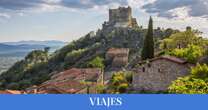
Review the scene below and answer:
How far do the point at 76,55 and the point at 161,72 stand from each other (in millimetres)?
78002

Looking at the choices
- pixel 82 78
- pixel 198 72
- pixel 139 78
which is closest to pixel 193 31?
pixel 82 78

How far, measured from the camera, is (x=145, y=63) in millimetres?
41312

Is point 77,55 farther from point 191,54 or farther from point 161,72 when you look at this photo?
point 161,72

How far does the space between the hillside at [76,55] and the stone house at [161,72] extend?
199 ft

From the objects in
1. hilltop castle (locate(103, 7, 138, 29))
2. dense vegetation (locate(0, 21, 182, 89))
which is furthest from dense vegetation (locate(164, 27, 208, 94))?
hilltop castle (locate(103, 7, 138, 29))

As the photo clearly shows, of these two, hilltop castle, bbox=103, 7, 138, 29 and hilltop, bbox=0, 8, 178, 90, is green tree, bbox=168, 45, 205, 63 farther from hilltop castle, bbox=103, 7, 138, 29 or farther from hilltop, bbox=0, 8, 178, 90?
hilltop castle, bbox=103, 7, 138, 29

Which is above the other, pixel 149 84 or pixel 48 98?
pixel 48 98

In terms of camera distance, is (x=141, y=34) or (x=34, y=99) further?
(x=141, y=34)

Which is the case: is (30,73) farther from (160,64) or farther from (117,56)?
(160,64)

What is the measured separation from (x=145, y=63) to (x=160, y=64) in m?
1.54

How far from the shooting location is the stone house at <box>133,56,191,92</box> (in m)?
39.9

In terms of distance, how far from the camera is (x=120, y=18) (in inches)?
5827

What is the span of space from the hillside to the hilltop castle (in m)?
6.39

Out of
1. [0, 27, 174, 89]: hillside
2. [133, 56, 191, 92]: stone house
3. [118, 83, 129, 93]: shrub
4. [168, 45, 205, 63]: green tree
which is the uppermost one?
[168, 45, 205, 63]: green tree
